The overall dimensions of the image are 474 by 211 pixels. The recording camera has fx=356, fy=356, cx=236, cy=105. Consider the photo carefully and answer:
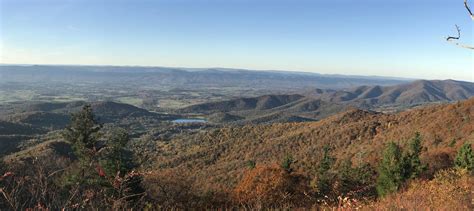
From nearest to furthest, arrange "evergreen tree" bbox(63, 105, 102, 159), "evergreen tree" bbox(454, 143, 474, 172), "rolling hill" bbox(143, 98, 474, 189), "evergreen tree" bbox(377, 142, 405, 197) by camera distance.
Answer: "evergreen tree" bbox(454, 143, 474, 172) < "evergreen tree" bbox(377, 142, 405, 197) < "evergreen tree" bbox(63, 105, 102, 159) < "rolling hill" bbox(143, 98, 474, 189)

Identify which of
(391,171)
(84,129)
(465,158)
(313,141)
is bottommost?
(313,141)

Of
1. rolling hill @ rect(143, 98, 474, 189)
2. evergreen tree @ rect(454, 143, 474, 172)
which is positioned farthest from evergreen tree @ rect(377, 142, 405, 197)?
rolling hill @ rect(143, 98, 474, 189)

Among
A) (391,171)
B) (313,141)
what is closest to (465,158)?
(391,171)

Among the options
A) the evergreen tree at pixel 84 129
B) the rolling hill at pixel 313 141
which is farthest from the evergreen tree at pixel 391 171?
the evergreen tree at pixel 84 129

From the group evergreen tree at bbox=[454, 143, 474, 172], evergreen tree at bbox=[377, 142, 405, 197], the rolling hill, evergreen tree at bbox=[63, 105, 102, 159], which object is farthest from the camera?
the rolling hill

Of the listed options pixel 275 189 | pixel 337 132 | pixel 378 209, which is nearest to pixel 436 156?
pixel 275 189

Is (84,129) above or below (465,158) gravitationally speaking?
below

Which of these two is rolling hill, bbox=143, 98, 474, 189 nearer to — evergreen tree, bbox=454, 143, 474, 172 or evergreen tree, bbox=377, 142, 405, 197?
evergreen tree, bbox=454, 143, 474, 172

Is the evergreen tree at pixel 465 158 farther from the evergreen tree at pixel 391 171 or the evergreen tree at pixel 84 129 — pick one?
the evergreen tree at pixel 84 129

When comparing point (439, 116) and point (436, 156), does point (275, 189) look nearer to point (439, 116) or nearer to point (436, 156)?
point (436, 156)

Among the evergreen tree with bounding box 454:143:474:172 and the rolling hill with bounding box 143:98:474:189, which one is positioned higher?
the evergreen tree with bounding box 454:143:474:172

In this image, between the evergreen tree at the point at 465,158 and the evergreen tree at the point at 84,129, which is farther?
the evergreen tree at the point at 84,129

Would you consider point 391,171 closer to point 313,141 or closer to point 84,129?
point 84,129
